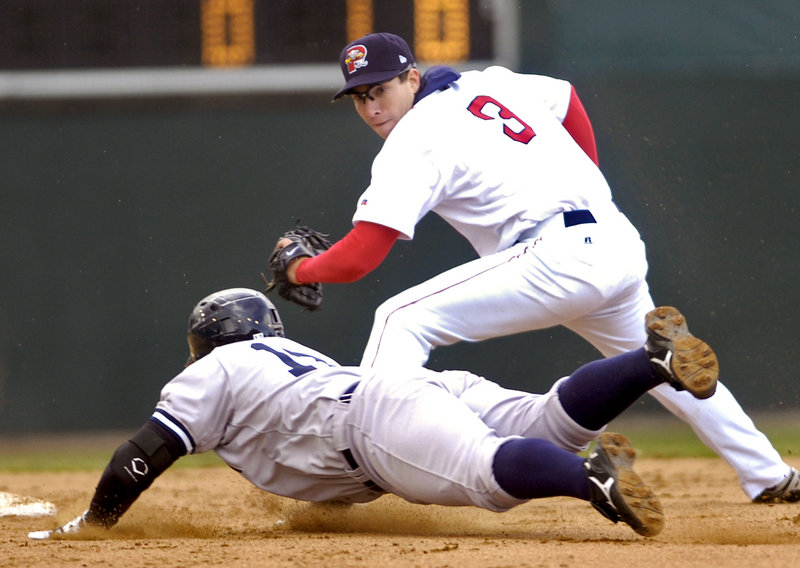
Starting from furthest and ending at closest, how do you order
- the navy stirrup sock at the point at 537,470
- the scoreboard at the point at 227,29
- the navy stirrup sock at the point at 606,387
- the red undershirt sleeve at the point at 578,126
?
the scoreboard at the point at 227,29 → the red undershirt sleeve at the point at 578,126 → the navy stirrup sock at the point at 606,387 → the navy stirrup sock at the point at 537,470

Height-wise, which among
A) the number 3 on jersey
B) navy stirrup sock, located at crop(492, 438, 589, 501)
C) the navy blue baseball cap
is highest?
the navy blue baseball cap

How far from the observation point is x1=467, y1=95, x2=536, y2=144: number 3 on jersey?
308 centimetres

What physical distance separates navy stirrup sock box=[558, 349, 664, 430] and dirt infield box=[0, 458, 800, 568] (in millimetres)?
284

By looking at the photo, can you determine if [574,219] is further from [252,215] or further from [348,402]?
[252,215]

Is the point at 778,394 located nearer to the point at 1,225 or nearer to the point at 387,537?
the point at 387,537

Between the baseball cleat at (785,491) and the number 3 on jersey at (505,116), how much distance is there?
128 cm

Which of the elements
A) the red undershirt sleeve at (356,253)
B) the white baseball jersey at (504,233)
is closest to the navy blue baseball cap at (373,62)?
the white baseball jersey at (504,233)

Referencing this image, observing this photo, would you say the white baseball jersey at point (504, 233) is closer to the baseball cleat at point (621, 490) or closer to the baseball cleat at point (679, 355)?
the baseball cleat at point (679, 355)

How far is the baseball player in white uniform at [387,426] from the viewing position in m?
2.24

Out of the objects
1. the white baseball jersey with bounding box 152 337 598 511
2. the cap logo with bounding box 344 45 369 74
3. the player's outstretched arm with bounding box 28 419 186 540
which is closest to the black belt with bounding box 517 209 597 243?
the white baseball jersey with bounding box 152 337 598 511

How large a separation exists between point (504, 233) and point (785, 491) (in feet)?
3.81

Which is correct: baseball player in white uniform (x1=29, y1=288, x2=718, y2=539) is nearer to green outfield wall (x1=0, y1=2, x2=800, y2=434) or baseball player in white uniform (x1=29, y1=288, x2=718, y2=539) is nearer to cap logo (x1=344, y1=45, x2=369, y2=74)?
cap logo (x1=344, y1=45, x2=369, y2=74)

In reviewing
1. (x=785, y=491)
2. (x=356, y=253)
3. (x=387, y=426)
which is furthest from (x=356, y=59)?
(x=785, y=491)

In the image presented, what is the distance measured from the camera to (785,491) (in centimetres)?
323
